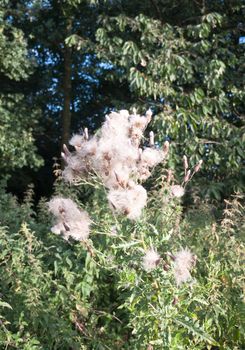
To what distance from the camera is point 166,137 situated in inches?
233

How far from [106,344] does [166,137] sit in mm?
3206

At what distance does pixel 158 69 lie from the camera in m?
6.09

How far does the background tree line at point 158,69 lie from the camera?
609 cm

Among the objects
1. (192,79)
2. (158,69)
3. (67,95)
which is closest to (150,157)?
(158,69)

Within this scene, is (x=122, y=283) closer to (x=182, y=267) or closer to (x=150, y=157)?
(x=182, y=267)

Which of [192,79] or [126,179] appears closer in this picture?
[126,179]

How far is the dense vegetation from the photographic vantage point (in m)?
2.54

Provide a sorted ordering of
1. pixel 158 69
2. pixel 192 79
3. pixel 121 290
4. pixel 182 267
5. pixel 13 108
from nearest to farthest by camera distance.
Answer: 1. pixel 182 267
2. pixel 121 290
3. pixel 158 69
4. pixel 192 79
5. pixel 13 108

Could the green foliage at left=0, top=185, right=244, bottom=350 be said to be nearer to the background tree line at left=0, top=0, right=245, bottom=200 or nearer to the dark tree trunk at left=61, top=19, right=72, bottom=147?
the background tree line at left=0, top=0, right=245, bottom=200

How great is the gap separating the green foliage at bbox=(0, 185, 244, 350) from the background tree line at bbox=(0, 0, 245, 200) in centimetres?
240


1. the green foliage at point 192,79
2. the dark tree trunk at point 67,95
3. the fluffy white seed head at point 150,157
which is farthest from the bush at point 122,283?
the dark tree trunk at point 67,95

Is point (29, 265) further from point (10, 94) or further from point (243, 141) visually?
point (10, 94)

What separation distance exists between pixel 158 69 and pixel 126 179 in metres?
3.97

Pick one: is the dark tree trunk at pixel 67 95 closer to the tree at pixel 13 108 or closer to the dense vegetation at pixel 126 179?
the dense vegetation at pixel 126 179
